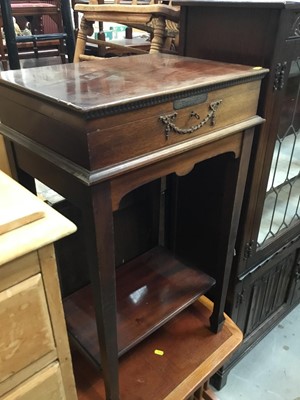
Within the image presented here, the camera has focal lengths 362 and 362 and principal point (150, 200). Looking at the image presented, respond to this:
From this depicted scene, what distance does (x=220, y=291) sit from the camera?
1053mm

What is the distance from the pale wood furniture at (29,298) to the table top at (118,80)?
0.16 meters

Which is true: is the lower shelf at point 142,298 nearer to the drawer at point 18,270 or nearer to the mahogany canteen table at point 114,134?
the mahogany canteen table at point 114,134

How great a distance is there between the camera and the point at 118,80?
0.66 meters

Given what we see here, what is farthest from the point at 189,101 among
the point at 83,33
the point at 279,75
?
the point at 83,33

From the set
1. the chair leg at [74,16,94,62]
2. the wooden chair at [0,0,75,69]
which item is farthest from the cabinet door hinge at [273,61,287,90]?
the chair leg at [74,16,94,62]

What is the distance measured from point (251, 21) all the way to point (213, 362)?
2.94 ft

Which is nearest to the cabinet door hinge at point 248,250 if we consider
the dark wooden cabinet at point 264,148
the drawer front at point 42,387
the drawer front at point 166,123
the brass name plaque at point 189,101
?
the dark wooden cabinet at point 264,148

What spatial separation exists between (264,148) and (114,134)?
0.50 metres

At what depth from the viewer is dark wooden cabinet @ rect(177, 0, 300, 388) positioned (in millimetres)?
794

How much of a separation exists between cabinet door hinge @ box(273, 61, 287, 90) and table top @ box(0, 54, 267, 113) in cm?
6

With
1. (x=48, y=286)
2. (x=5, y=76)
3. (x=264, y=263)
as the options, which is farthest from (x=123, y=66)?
(x=264, y=263)

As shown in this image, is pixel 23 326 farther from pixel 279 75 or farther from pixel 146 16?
pixel 146 16

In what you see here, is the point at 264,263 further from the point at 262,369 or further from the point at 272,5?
the point at 272,5

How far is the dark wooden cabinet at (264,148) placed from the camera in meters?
0.79
